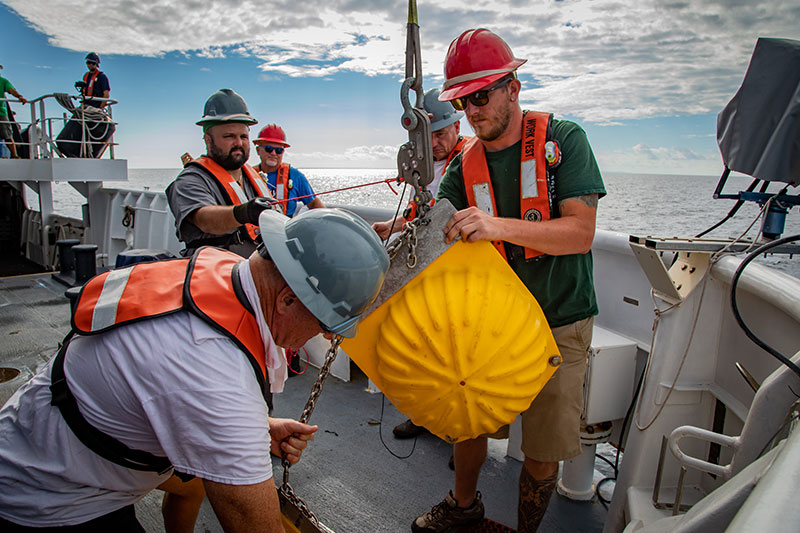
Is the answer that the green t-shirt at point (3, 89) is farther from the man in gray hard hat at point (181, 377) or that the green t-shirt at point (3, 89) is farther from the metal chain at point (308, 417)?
the metal chain at point (308, 417)

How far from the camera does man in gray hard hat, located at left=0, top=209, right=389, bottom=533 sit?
1.10 meters

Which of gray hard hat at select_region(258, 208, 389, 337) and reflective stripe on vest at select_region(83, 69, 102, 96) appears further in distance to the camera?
reflective stripe on vest at select_region(83, 69, 102, 96)

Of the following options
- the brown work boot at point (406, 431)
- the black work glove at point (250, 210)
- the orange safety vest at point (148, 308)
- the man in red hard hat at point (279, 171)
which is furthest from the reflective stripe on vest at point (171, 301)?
the man in red hard hat at point (279, 171)

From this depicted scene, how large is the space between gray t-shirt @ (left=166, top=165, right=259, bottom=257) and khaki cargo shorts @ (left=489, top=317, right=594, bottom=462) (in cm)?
185

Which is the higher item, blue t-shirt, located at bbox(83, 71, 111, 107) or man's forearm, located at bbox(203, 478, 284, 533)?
blue t-shirt, located at bbox(83, 71, 111, 107)

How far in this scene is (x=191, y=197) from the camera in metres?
2.72

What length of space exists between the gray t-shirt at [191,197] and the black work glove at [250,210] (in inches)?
12.0

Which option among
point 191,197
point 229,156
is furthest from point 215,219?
point 229,156

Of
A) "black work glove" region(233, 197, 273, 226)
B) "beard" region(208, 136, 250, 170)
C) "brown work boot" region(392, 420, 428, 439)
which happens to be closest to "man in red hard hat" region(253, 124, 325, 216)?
"beard" region(208, 136, 250, 170)

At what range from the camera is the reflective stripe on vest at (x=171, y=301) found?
115cm

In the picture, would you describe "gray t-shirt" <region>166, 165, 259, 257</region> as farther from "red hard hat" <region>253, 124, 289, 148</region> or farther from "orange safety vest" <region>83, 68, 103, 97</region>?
"orange safety vest" <region>83, 68, 103, 97</region>

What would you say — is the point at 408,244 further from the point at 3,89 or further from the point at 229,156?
the point at 3,89

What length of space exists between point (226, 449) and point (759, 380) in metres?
1.95

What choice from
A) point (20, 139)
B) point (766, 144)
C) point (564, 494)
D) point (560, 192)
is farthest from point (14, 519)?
point (20, 139)
